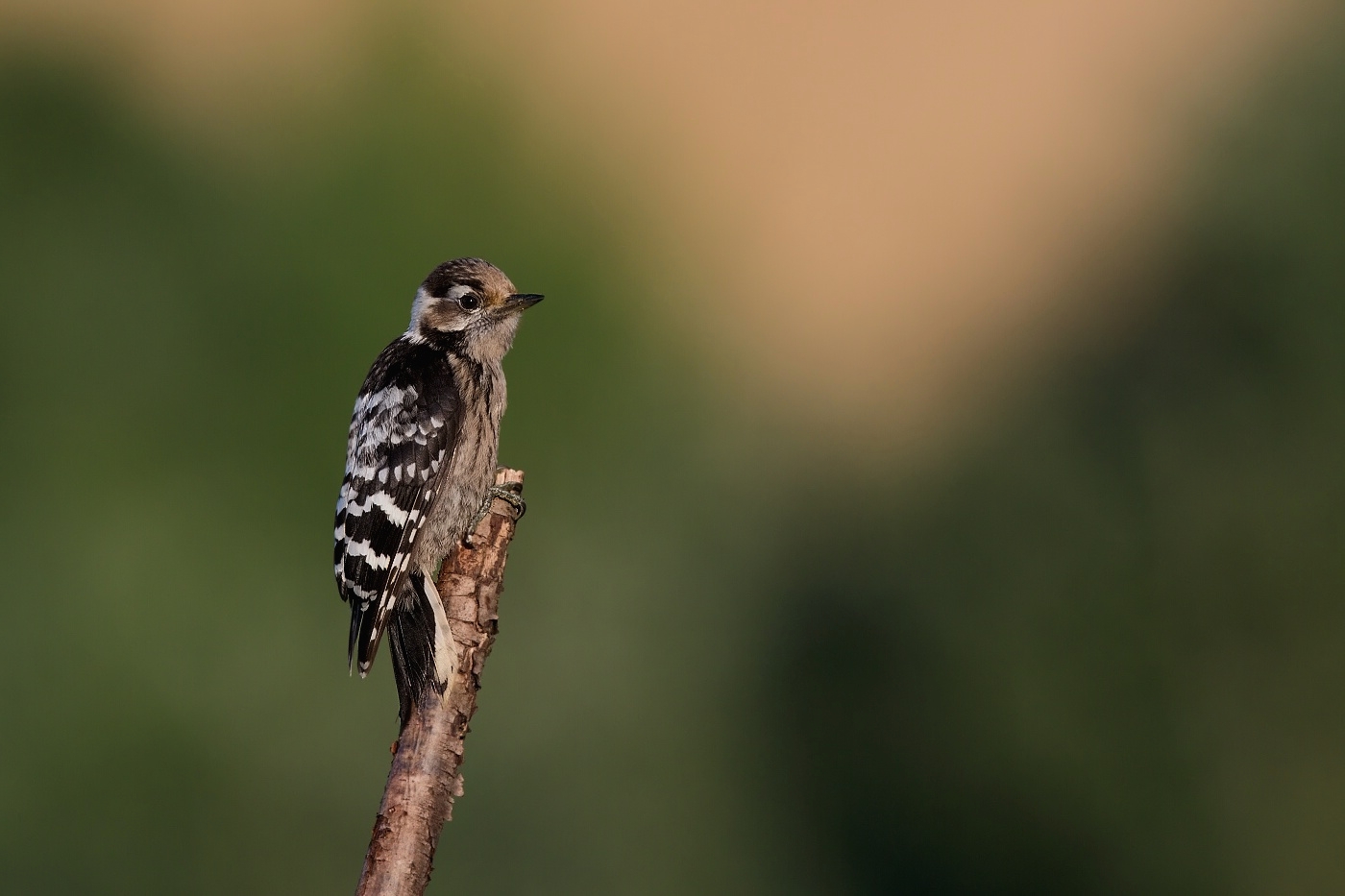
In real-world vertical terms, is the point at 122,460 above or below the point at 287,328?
below

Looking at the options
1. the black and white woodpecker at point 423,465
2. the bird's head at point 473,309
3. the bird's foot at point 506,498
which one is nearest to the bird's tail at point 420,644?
the black and white woodpecker at point 423,465

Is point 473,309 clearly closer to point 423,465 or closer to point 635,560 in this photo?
point 423,465

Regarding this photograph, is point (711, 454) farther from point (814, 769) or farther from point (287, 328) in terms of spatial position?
point (287, 328)

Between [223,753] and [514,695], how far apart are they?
2528 millimetres

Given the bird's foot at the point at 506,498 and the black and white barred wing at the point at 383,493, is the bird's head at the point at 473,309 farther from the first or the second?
the bird's foot at the point at 506,498

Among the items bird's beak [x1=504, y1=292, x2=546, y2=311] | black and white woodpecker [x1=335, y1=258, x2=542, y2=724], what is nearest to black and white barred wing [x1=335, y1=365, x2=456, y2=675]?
black and white woodpecker [x1=335, y1=258, x2=542, y2=724]

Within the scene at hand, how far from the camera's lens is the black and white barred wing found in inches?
185

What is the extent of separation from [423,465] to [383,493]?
20cm

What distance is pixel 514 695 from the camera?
1202 centimetres

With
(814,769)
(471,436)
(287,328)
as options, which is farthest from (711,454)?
(471,436)

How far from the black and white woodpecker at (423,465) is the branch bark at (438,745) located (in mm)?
76

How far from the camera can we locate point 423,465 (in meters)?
5.24

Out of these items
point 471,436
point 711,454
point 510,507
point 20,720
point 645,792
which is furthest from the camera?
point 711,454

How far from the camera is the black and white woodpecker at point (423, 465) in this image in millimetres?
4613
